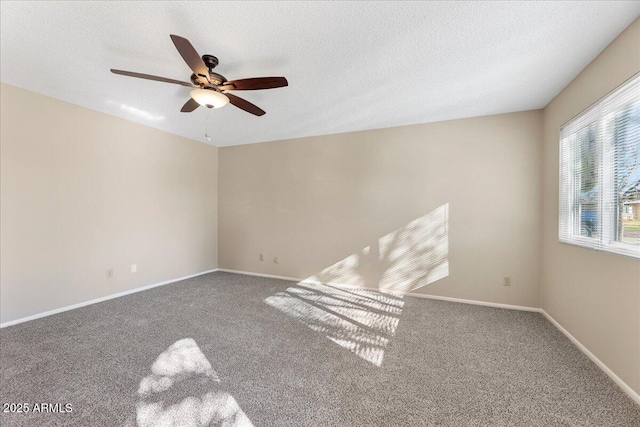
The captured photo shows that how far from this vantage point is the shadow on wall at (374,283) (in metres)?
2.75

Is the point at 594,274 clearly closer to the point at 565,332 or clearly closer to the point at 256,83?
the point at 565,332

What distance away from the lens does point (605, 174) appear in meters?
1.96

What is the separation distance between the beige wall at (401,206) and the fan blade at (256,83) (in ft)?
7.11

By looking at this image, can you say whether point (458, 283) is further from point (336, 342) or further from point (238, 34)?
point (238, 34)

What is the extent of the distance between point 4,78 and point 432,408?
4622mm

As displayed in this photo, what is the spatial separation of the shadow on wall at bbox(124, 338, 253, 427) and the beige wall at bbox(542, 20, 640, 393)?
8.22ft

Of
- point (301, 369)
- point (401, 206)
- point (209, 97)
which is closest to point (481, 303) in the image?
point (401, 206)

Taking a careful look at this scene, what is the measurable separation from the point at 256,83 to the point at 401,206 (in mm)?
2554

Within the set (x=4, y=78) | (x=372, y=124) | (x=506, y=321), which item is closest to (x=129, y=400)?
(x=4, y=78)

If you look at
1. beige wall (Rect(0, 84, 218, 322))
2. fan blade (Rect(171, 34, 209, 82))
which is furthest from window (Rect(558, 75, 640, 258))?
beige wall (Rect(0, 84, 218, 322))

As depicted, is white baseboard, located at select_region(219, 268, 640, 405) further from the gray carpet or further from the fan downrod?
the fan downrod

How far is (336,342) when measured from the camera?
229 cm

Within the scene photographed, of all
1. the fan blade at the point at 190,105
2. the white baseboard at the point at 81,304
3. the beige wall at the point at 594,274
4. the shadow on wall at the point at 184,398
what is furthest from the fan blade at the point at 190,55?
the white baseboard at the point at 81,304

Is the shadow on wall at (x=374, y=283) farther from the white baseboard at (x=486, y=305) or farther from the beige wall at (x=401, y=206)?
the white baseboard at (x=486, y=305)
